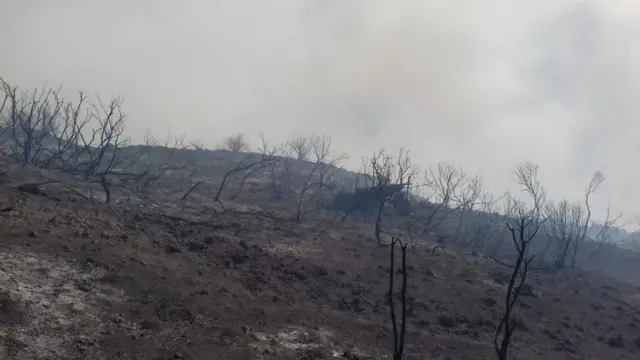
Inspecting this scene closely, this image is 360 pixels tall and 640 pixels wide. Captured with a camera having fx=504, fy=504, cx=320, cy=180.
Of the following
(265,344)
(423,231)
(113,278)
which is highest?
(423,231)

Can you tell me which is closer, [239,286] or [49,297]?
[49,297]

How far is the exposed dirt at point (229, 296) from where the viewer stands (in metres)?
12.5

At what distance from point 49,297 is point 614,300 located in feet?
99.9

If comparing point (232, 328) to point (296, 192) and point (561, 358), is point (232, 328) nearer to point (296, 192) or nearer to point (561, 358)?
point (561, 358)

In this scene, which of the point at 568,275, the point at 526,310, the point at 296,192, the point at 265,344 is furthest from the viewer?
the point at 296,192

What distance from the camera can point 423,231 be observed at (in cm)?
3903

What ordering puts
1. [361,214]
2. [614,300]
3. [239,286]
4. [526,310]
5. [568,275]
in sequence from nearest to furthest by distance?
[239,286], [526,310], [614,300], [568,275], [361,214]

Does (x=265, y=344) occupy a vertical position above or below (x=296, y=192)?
below

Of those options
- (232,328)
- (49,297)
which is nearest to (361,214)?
(232,328)

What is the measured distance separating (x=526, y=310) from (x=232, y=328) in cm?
1523

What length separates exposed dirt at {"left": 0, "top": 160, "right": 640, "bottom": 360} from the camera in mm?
12523

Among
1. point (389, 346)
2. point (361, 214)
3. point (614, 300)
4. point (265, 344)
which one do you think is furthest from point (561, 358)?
point (361, 214)

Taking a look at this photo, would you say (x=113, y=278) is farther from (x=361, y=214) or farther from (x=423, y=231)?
(x=361, y=214)

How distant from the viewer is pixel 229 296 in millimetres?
16469
